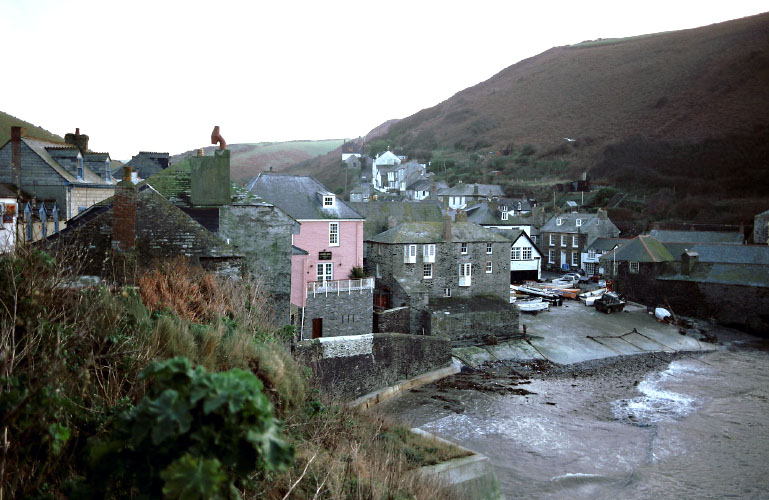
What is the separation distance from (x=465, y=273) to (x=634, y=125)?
101 meters

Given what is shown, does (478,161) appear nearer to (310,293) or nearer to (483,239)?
(483,239)

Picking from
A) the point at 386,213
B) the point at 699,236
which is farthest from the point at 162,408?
the point at 699,236

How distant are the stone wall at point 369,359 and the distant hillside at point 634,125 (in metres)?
58.5

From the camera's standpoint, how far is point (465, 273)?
35469 mm

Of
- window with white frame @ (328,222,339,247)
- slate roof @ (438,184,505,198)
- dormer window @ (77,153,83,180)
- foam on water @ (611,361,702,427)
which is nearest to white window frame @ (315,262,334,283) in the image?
window with white frame @ (328,222,339,247)

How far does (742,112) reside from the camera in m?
104

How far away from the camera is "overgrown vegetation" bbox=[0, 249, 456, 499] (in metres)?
3.66

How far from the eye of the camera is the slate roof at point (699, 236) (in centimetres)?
5394

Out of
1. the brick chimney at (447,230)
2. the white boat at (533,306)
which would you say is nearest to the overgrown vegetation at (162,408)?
the brick chimney at (447,230)

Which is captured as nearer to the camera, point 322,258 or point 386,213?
point 322,258

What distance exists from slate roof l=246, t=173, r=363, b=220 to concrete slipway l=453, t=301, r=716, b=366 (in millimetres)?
10583

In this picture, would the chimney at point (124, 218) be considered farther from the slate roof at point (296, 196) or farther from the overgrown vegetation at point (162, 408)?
the slate roof at point (296, 196)

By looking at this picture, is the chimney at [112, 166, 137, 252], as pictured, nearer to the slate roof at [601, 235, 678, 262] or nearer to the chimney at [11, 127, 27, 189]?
the chimney at [11, 127, 27, 189]

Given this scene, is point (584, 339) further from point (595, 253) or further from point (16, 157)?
point (16, 157)
